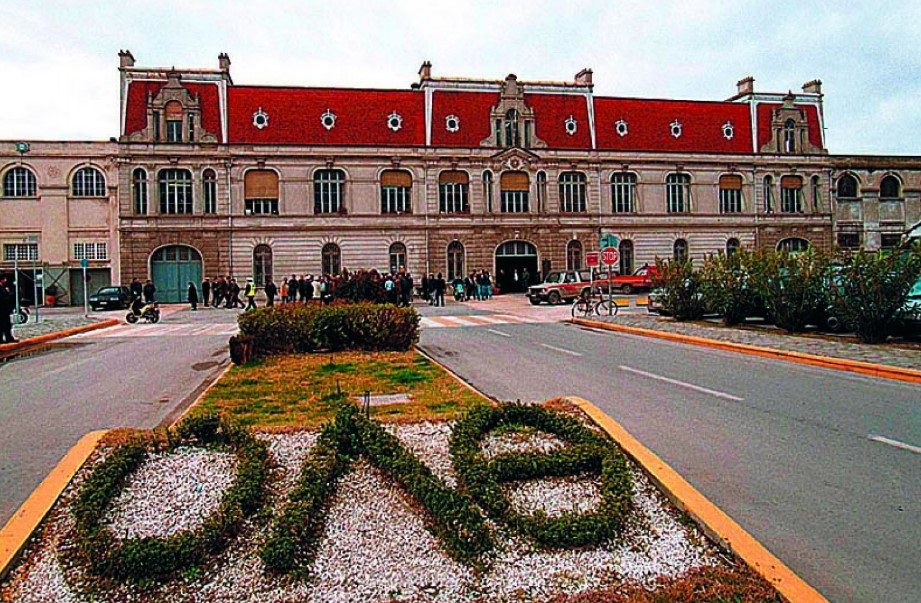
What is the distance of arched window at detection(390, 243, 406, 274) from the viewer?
51.4 meters

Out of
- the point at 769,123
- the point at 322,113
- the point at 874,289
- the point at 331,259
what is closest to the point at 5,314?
the point at 874,289

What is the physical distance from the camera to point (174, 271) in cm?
4862

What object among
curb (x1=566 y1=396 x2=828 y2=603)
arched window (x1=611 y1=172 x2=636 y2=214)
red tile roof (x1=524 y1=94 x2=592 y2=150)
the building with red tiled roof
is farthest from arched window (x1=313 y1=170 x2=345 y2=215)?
curb (x1=566 y1=396 x2=828 y2=603)

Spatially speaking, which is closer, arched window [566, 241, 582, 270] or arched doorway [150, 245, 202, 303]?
arched doorway [150, 245, 202, 303]

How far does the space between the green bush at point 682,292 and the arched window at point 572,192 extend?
29.4 meters

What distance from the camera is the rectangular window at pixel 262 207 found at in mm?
49531

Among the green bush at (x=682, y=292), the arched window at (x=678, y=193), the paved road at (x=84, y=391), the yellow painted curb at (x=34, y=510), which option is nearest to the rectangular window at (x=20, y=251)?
the paved road at (x=84, y=391)

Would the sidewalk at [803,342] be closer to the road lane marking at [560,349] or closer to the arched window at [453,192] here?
the road lane marking at [560,349]

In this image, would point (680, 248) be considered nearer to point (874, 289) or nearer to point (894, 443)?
point (874, 289)

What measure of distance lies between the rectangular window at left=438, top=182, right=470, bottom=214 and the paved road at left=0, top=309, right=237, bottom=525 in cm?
3094

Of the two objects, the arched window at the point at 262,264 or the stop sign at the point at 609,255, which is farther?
the arched window at the point at 262,264

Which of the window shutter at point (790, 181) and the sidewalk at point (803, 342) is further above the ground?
the window shutter at point (790, 181)

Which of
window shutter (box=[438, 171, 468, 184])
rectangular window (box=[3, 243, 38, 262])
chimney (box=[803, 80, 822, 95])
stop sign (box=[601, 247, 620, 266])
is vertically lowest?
stop sign (box=[601, 247, 620, 266])

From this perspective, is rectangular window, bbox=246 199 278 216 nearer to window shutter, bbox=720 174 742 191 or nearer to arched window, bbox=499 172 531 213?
arched window, bbox=499 172 531 213
